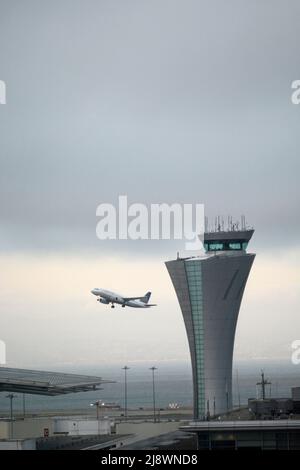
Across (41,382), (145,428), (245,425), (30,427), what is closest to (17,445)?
(41,382)

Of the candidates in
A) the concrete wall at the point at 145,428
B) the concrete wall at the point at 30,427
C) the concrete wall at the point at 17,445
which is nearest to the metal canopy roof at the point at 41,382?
the concrete wall at the point at 145,428

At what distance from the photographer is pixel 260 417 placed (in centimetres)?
10681

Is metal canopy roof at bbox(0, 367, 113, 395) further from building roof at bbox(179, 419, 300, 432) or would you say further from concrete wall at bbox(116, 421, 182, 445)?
building roof at bbox(179, 419, 300, 432)

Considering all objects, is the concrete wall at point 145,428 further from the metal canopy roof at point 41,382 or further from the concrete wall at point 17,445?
the concrete wall at point 17,445

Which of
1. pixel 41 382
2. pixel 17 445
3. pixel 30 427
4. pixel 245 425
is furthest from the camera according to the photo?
pixel 30 427

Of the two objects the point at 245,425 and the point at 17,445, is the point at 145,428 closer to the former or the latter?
the point at 17,445

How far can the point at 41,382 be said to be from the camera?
371ft

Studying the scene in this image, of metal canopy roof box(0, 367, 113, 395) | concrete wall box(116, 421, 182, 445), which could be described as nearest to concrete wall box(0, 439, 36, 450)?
metal canopy roof box(0, 367, 113, 395)

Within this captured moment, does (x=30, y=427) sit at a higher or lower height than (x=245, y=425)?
lower
